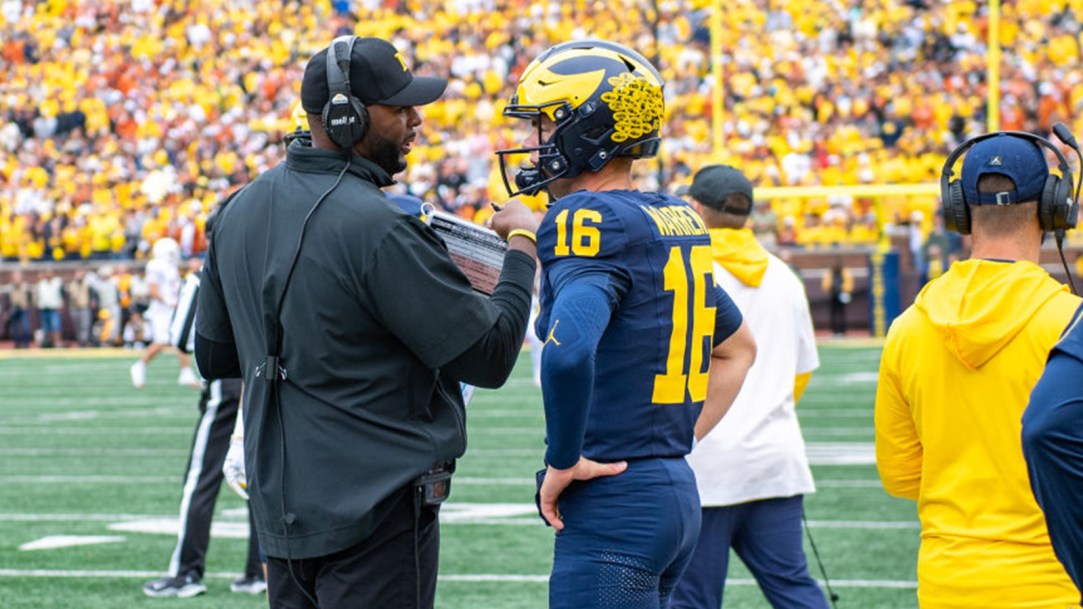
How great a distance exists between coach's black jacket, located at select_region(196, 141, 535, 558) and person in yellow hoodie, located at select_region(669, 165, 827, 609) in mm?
1920

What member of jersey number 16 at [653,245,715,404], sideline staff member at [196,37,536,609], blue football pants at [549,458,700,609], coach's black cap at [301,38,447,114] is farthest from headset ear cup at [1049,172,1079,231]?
coach's black cap at [301,38,447,114]

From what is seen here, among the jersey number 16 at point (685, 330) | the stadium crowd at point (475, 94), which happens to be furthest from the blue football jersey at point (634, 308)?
the stadium crowd at point (475, 94)

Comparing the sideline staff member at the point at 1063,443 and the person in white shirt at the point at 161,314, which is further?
the person in white shirt at the point at 161,314

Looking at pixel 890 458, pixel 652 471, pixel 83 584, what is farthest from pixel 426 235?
pixel 83 584

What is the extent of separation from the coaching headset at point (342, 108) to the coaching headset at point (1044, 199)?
1.19 m

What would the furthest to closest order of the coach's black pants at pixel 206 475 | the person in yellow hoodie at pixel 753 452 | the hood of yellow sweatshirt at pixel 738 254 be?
1. the coach's black pants at pixel 206 475
2. the hood of yellow sweatshirt at pixel 738 254
3. the person in yellow hoodie at pixel 753 452

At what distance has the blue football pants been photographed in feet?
→ 10.8

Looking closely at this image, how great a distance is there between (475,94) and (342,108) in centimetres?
2895

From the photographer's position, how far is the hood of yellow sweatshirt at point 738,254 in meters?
5.38

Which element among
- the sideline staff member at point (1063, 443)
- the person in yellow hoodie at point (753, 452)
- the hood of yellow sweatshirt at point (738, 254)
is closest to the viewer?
the sideline staff member at point (1063, 443)

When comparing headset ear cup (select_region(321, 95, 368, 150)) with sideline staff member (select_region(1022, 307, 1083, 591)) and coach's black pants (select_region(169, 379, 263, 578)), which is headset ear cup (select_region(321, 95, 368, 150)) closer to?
sideline staff member (select_region(1022, 307, 1083, 591))

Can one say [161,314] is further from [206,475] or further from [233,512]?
[206,475]

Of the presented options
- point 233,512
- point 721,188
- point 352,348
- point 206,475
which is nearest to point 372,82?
point 352,348

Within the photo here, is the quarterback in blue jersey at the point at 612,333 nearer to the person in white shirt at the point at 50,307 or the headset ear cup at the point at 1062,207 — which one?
the headset ear cup at the point at 1062,207
